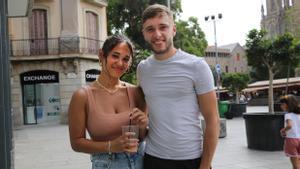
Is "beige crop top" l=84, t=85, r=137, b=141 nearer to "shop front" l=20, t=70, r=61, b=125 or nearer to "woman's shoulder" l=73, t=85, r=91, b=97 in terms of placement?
"woman's shoulder" l=73, t=85, r=91, b=97

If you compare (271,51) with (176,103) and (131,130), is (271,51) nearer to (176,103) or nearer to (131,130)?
(176,103)

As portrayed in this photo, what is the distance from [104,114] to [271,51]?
1087 cm

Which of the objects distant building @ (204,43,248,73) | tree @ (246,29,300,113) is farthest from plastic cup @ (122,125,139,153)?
distant building @ (204,43,248,73)

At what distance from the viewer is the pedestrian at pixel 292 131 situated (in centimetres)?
688

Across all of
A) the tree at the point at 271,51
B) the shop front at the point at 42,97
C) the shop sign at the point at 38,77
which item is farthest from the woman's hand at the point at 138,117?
the shop sign at the point at 38,77

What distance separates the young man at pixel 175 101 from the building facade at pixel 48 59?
23259mm

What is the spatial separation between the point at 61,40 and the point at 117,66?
2377 centimetres

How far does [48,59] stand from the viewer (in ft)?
85.2

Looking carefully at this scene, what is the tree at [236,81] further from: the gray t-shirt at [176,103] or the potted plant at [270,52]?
the gray t-shirt at [176,103]

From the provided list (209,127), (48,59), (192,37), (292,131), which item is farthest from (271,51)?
(192,37)

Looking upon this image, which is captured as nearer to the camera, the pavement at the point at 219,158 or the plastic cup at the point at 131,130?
the plastic cup at the point at 131,130

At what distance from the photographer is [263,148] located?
10586 mm

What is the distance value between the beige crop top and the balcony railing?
23435 mm

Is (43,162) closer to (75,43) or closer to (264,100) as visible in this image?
(75,43)
